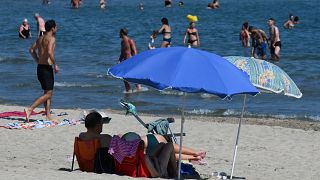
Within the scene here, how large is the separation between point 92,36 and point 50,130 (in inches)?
906

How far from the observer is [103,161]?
8.13 meters

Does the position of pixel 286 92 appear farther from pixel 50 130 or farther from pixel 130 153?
pixel 50 130

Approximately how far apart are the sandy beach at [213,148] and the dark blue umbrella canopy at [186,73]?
1.06m

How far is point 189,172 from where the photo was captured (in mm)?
8523

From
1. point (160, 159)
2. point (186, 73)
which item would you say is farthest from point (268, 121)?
point (186, 73)

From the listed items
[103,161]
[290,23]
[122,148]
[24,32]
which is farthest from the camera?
[290,23]

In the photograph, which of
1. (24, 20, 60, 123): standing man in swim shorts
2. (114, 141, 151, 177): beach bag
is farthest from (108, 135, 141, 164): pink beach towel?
(24, 20, 60, 123): standing man in swim shorts

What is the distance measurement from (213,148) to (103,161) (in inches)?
106

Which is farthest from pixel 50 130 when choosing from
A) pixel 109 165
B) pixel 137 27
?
pixel 137 27

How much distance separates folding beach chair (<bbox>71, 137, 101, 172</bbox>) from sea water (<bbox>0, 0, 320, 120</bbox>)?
663 centimetres

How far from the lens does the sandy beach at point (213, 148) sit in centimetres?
890

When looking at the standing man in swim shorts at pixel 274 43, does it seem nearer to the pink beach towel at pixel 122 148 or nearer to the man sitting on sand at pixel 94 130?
the man sitting on sand at pixel 94 130

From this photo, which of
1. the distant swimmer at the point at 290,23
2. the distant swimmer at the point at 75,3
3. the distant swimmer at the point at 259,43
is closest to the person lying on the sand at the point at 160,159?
the distant swimmer at the point at 259,43

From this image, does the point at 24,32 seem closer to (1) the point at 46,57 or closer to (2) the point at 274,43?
(2) the point at 274,43
